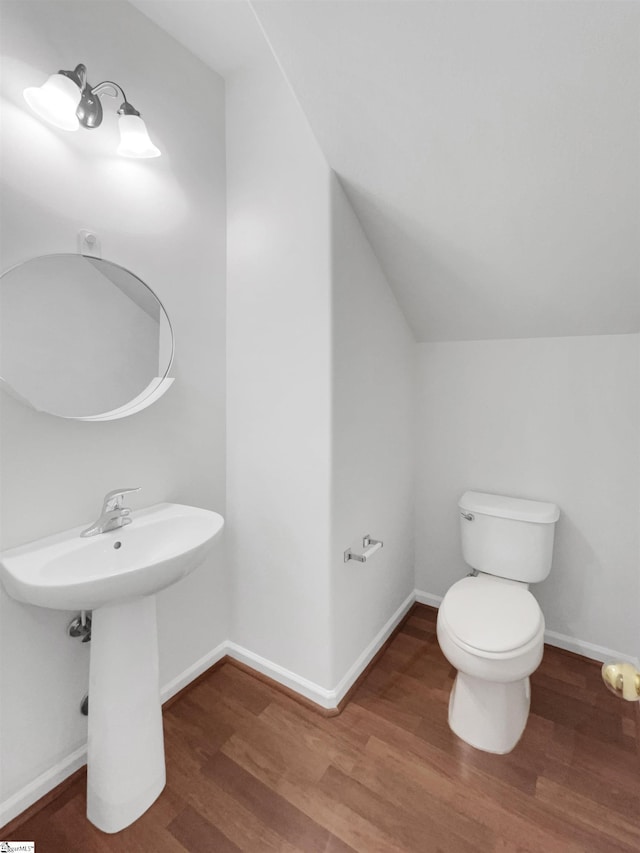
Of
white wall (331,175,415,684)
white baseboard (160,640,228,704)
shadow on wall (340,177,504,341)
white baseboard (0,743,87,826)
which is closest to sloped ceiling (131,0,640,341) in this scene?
shadow on wall (340,177,504,341)

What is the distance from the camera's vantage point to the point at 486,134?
1.16 meters

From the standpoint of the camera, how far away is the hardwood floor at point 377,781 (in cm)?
110

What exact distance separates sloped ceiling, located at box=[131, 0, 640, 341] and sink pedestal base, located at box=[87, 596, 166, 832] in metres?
1.60

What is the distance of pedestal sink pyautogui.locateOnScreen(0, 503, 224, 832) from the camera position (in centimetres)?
104

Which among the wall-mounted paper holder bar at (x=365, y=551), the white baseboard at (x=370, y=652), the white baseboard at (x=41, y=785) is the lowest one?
the white baseboard at (x=41, y=785)

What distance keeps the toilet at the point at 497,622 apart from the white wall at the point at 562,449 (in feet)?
Result: 0.55

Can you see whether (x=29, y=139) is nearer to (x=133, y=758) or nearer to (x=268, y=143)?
(x=268, y=143)

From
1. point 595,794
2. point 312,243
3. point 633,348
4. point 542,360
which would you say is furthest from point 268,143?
→ point 595,794

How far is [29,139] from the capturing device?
43.6 inches

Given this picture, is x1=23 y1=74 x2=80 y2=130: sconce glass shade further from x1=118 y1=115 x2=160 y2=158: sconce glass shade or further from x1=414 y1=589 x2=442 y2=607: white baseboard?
x1=414 y1=589 x2=442 y2=607: white baseboard

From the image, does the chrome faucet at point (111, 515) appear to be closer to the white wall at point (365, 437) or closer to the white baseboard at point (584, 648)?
the white wall at point (365, 437)

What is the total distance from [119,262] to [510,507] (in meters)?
1.85

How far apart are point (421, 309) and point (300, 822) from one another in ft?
6.34

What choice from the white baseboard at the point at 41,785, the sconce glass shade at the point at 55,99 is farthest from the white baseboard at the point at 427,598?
the sconce glass shade at the point at 55,99
